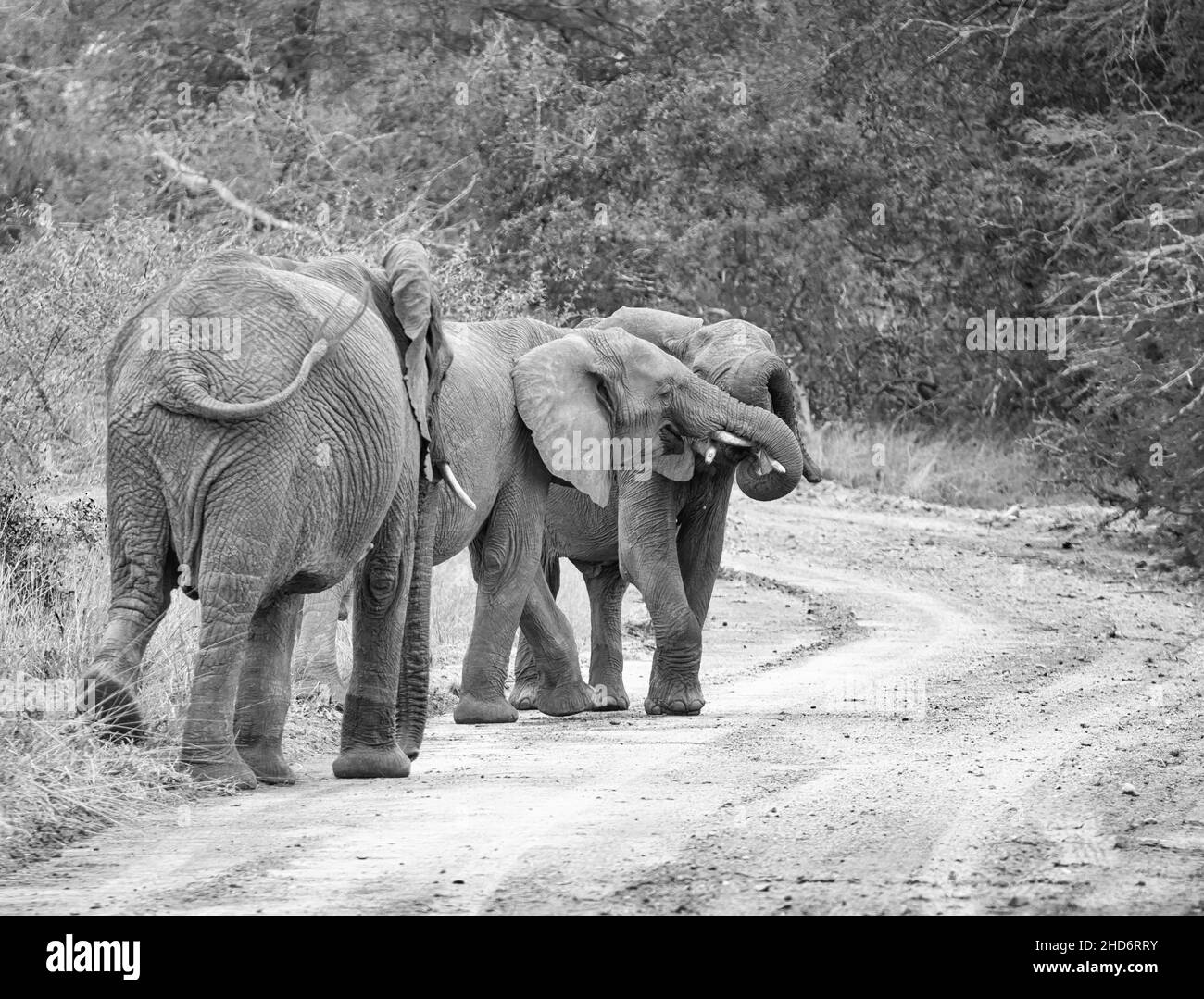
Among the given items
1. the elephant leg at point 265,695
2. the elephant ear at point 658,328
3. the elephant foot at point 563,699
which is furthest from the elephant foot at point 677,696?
the elephant leg at point 265,695

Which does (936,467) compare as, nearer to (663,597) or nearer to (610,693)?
(610,693)

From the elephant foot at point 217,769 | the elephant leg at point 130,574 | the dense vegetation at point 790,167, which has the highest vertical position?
the dense vegetation at point 790,167

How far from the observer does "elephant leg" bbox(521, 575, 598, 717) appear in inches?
482

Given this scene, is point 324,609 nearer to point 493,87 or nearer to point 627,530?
point 627,530

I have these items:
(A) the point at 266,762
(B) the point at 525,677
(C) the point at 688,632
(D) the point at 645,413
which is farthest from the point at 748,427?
(A) the point at 266,762

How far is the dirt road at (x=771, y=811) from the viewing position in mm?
6453

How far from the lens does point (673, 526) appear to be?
12.5m

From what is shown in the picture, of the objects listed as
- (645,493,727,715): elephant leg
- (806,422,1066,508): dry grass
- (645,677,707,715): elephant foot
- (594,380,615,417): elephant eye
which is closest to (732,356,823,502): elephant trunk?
(645,493,727,715): elephant leg

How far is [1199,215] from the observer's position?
75.3ft

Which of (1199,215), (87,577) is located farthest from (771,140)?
(87,577)

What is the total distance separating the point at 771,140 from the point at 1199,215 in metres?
7.45

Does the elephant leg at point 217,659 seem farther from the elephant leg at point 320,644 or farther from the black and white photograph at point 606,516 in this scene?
the elephant leg at point 320,644

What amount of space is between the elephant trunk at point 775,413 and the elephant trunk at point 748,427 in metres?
0.04

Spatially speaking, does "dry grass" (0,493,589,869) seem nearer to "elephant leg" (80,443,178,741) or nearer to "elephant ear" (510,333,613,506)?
"elephant leg" (80,443,178,741)
